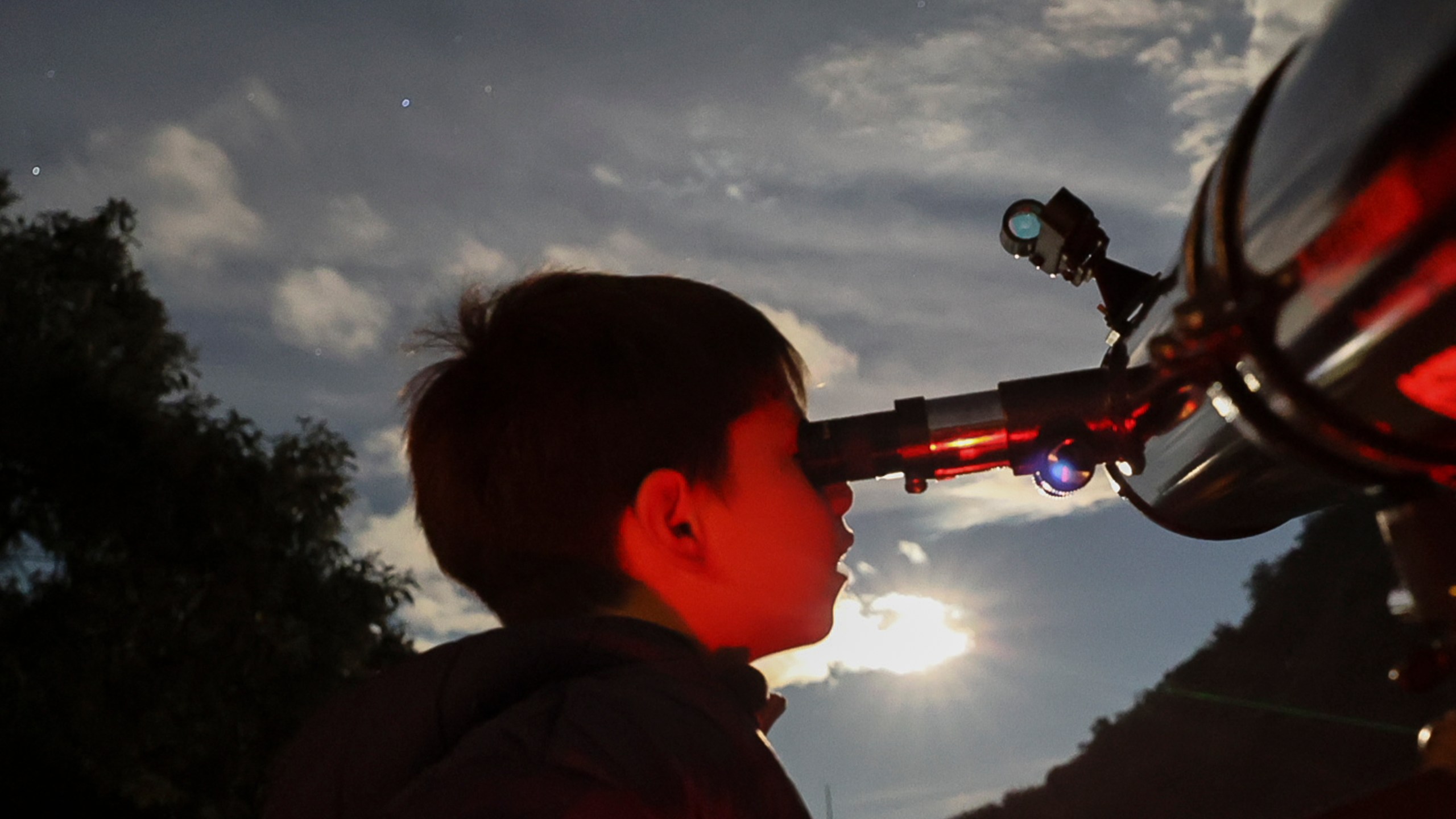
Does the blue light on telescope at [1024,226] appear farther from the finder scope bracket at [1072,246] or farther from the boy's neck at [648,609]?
the boy's neck at [648,609]

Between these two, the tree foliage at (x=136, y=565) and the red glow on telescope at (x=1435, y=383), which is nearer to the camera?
the red glow on telescope at (x=1435, y=383)

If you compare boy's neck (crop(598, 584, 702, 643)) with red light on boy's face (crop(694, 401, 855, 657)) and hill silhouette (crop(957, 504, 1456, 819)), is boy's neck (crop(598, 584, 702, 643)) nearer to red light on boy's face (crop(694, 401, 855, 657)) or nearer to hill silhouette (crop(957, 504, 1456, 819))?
red light on boy's face (crop(694, 401, 855, 657))

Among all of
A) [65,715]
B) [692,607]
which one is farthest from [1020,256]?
[65,715]

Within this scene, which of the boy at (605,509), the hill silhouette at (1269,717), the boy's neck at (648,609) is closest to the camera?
the boy at (605,509)

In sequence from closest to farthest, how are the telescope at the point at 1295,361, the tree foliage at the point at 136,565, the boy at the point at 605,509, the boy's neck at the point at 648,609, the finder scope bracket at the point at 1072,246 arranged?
the telescope at the point at 1295,361
the boy at the point at 605,509
the finder scope bracket at the point at 1072,246
the boy's neck at the point at 648,609
the tree foliage at the point at 136,565

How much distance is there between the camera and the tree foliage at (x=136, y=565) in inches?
337

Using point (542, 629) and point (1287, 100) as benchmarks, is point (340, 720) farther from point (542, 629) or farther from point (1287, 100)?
point (1287, 100)

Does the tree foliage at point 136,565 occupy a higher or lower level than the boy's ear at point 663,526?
higher

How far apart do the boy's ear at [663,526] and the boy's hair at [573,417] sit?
24mm

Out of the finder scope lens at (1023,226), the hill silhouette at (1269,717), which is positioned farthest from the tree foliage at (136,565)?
the finder scope lens at (1023,226)

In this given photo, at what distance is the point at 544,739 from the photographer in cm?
111

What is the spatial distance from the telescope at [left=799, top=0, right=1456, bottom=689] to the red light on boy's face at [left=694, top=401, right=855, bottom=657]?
1.06 feet

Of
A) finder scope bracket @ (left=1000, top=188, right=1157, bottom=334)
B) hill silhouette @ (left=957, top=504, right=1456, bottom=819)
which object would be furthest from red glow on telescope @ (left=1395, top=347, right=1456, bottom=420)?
hill silhouette @ (left=957, top=504, right=1456, bottom=819)

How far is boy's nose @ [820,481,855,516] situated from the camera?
1771 mm
